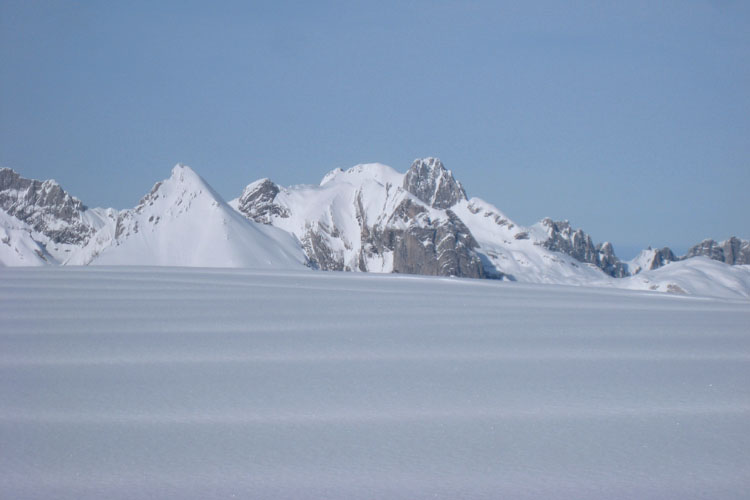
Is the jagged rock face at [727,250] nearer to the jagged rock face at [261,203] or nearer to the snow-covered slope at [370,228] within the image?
the snow-covered slope at [370,228]

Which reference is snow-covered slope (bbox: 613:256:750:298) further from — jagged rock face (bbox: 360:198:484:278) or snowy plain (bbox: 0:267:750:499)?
snowy plain (bbox: 0:267:750:499)

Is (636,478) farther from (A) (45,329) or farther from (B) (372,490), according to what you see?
(A) (45,329)

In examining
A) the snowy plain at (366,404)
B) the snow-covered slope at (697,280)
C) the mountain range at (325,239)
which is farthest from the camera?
the mountain range at (325,239)

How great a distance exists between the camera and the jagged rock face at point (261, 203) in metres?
172

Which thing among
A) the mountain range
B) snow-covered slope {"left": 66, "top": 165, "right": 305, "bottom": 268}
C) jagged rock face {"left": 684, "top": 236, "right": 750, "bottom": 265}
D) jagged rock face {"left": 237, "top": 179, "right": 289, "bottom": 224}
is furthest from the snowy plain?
jagged rock face {"left": 684, "top": 236, "right": 750, "bottom": 265}

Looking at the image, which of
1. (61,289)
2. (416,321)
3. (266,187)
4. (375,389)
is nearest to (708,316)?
(416,321)

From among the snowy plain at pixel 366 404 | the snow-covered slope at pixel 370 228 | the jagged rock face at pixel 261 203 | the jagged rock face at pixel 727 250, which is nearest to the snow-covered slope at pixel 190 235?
the snow-covered slope at pixel 370 228

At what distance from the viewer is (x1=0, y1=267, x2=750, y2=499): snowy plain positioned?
418 centimetres

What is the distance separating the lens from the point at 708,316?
10.8m

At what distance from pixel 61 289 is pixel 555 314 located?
333 inches

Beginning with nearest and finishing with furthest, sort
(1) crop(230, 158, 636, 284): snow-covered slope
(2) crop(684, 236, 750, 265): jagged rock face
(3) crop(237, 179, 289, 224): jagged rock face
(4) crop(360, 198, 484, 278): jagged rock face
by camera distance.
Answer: (4) crop(360, 198, 484, 278): jagged rock face, (1) crop(230, 158, 636, 284): snow-covered slope, (3) crop(237, 179, 289, 224): jagged rock face, (2) crop(684, 236, 750, 265): jagged rock face

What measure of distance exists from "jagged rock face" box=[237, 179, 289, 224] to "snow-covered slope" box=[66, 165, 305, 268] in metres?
29.4

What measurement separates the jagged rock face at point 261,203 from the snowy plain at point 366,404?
162m

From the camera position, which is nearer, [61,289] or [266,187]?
[61,289]
